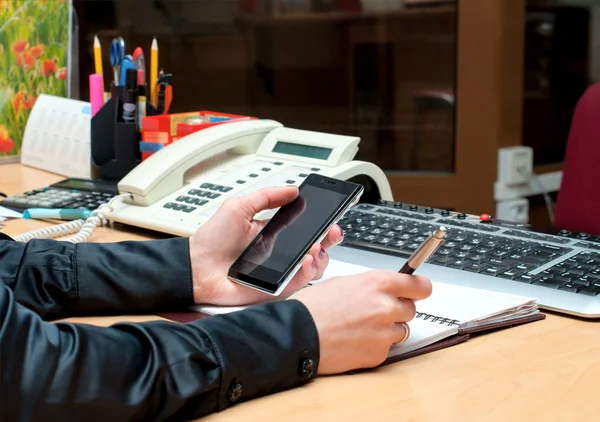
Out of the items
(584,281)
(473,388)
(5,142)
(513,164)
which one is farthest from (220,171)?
(513,164)

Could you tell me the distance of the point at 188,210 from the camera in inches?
52.4

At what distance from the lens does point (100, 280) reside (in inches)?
39.1

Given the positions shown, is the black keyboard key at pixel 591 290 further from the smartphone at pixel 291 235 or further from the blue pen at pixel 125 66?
the blue pen at pixel 125 66

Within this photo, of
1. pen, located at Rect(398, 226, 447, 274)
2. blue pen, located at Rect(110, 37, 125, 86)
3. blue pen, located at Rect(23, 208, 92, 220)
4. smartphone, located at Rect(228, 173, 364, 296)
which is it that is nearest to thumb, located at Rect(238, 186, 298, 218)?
smartphone, located at Rect(228, 173, 364, 296)

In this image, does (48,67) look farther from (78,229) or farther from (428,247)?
(428,247)

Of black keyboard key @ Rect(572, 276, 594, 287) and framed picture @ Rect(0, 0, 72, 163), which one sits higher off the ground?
framed picture @ Rect(0, 0, 72, 163)

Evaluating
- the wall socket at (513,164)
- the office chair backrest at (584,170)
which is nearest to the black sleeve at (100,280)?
the office chair backrest at (584,170)

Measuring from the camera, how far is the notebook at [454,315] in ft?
2.80

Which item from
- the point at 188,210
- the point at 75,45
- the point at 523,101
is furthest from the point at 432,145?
the point at 188,210

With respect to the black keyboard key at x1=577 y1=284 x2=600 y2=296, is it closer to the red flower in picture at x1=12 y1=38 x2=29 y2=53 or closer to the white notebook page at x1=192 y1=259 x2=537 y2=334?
the white notebook page at x1=192 y1=259 x2=537 y2=334

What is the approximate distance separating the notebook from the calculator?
590 mm

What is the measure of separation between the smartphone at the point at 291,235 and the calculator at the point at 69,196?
1.90 feet

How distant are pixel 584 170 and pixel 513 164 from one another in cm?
71

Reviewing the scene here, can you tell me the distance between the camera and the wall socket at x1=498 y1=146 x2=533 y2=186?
2.47m
